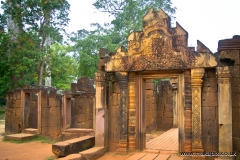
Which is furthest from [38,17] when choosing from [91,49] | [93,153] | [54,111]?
[93,153]

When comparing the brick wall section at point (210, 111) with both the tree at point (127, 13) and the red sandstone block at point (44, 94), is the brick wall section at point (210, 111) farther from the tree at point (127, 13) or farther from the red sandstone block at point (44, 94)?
the tree at point (127, 13)

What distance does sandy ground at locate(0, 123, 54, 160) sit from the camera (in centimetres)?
777

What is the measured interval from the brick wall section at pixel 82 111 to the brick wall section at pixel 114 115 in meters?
5.22

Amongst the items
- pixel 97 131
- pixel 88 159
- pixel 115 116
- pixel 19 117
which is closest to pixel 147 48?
pixel 115 116

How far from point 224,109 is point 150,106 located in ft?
21.5

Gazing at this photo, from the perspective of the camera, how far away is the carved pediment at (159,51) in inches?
247

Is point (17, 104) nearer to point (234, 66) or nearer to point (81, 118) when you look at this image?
point (81, 118)

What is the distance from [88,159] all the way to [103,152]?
0.88 metres

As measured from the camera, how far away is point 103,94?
23.7 feet

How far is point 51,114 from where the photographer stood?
11.2 m

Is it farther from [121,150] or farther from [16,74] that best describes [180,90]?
[16,74]

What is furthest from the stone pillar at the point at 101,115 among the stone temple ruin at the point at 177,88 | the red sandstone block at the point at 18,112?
the red sandstone block at the point at 18,112

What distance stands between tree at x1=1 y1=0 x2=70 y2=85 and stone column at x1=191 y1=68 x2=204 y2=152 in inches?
531

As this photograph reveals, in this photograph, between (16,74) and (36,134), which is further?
(16,74)
